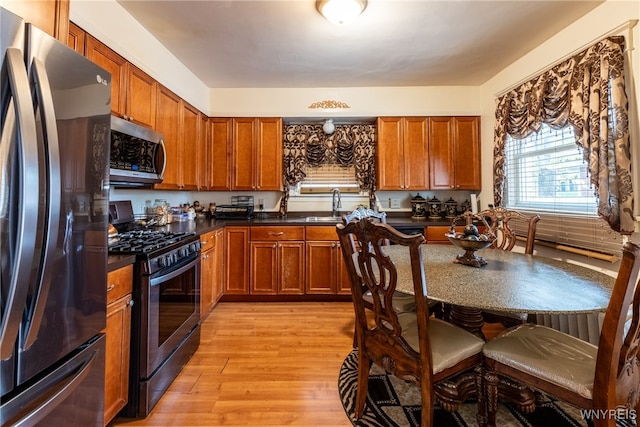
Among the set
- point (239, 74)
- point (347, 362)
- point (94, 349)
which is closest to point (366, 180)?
point (239, 74)

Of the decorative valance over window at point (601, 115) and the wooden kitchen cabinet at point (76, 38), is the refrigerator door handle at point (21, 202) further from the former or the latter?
the decorative valance over window at point (601, 115)

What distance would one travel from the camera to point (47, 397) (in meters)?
0.88

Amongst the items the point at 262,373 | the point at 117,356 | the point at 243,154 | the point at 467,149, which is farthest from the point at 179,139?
the point at 467,149

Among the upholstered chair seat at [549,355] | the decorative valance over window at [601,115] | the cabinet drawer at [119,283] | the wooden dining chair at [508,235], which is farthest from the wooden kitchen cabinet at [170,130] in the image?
the decorative valance over window at [601,115]

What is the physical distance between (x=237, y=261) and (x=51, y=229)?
238cm

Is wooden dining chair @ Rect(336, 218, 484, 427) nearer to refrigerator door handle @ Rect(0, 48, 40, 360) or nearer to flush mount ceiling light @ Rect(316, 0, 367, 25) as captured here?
refrigerator door handle @ Rect(0, 48, 40, 360)

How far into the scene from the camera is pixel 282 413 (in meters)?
1.56

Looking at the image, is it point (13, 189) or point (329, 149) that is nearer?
point (13, 189)

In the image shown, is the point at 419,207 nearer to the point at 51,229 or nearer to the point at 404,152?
the point at 404,152

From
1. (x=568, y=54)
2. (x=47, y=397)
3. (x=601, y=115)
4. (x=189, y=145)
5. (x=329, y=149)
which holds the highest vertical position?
(x=568, y=54)

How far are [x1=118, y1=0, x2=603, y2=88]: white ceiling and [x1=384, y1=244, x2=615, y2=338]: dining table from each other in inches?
72.4

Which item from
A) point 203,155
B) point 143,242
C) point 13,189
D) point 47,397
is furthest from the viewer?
point 203,155

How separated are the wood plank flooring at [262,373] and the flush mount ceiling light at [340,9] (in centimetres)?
251

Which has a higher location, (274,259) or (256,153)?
(256,153)
